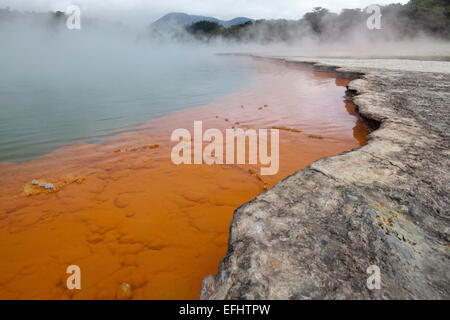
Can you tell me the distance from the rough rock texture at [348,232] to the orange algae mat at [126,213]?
486mm

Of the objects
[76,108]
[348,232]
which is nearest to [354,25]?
[76,108]

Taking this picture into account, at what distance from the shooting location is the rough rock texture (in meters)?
0.96

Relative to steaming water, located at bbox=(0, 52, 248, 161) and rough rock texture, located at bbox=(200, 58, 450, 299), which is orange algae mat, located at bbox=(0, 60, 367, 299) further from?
steaming water, located at bbox=(0, 52, 248, 161)

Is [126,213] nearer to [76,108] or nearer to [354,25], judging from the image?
[76,108]

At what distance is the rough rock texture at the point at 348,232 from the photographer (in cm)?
96

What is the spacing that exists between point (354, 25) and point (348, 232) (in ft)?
133

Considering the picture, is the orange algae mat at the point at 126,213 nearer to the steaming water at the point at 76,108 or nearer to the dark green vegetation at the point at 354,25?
the steaming water at the point at 76,108

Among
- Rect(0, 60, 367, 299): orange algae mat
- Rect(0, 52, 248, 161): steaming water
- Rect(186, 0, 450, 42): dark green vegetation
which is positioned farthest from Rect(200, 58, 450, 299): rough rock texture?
Rect(186, 0, 450, 42): dark green vegetation

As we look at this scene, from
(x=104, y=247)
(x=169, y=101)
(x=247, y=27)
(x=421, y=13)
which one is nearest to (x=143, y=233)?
(x=104, y=247)

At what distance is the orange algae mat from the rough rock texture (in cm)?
49

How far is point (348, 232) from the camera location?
121 cm

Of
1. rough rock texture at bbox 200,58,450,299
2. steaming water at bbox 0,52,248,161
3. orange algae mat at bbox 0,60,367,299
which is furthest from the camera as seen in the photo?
steaming water at bbox 0,52,248,161

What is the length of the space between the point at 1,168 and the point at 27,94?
6.59 metres

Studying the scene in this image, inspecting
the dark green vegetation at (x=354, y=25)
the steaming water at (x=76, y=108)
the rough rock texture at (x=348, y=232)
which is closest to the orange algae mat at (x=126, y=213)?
the rough rock texture at (x=348, y=232)
